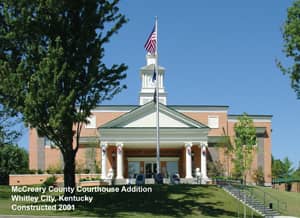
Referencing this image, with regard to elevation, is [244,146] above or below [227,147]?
above

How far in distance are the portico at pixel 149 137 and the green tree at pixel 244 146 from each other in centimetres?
430

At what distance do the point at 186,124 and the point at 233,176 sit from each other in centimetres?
1060

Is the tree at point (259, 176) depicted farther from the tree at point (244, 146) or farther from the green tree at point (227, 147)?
the tree at point (244, 146)

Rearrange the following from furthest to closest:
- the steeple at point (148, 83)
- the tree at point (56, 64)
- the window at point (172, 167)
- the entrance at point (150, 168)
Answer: the steeple at point (148, 83) → the window at point (172, 167) → the entrance at point (150, 168) → the tree at point (56, 64)

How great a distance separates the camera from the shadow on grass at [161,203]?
2386 cm

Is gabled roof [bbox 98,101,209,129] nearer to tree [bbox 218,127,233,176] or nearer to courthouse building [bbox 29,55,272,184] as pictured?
courthouse building [bbox 29,55,272,184]

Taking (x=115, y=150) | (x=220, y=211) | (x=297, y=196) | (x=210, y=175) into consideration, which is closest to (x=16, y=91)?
(x=220, y=211)

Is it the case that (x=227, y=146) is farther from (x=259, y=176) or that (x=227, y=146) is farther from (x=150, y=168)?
(x=150, y=168)

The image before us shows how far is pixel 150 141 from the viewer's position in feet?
164

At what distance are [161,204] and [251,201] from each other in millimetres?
8718

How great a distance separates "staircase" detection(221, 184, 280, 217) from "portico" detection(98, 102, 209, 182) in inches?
559

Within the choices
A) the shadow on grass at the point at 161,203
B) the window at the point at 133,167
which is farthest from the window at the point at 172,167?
the shadow on grass at the point at 161,203

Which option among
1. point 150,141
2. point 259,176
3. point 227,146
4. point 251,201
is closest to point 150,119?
point 150,141

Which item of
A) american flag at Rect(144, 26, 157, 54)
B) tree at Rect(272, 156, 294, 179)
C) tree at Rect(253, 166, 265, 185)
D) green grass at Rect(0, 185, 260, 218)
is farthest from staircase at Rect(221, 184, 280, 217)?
tree at Rect(272, 156, 294, 179)
